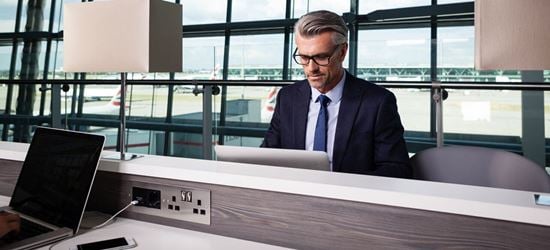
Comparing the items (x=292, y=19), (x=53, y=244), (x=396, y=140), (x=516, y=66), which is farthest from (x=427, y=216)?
(x=292, y=19)

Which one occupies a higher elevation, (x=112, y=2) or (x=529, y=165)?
(x=112, y=2)

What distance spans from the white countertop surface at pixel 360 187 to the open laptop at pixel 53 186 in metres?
0.12

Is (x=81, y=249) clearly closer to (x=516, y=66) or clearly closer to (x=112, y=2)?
(x=112, y=2)

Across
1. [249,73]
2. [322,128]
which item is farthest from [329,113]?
[249,73]

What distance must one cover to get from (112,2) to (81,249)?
28.7 inches

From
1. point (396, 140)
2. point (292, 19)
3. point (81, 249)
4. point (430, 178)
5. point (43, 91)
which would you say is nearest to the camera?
point (81, 249)

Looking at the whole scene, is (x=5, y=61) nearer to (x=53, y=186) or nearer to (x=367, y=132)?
(x=53, y=186)

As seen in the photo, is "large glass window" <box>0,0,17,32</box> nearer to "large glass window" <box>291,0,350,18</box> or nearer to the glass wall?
the glass wall

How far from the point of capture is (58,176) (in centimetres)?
136

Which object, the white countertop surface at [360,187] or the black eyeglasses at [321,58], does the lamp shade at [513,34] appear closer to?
the white countertop surface at [360,187]

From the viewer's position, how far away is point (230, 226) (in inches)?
48.4

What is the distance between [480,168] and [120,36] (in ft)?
3.88

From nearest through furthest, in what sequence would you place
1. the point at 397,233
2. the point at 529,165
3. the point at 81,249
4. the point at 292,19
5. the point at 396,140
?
1. the point at 397,233
2. the point at 81,249
3. the point at 529,165
4. the point at 396,140
5. the point at 292,19

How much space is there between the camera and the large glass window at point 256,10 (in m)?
7.62
